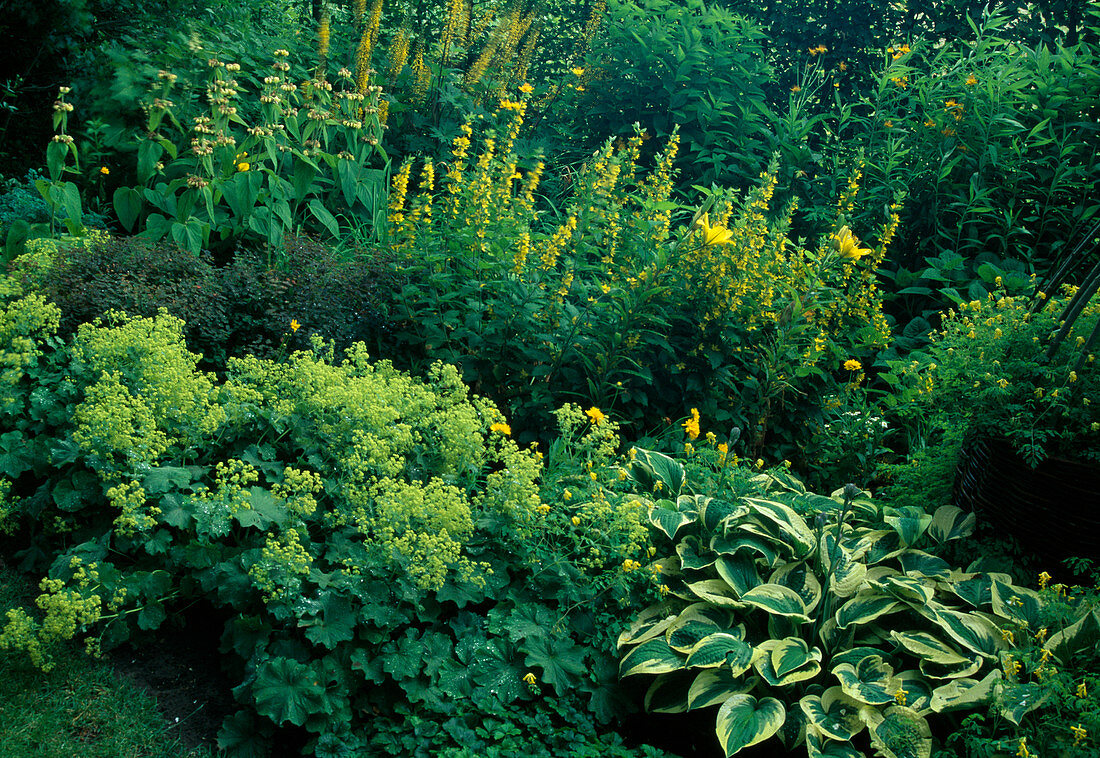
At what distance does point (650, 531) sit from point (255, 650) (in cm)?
126

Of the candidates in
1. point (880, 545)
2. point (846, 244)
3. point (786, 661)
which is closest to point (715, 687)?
point (786, 661)

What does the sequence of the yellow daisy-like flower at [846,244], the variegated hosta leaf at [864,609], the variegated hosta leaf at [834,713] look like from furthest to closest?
1. the yellow daisy-like flower at [846,244]
2. the variegated hosta leaf at [864,609]
3. the variegated hosta leaf at [834,713]

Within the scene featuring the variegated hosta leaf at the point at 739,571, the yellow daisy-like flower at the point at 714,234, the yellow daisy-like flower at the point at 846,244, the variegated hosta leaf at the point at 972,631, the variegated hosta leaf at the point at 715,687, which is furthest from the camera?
the yellow daisy-like flower at the point at 846,244

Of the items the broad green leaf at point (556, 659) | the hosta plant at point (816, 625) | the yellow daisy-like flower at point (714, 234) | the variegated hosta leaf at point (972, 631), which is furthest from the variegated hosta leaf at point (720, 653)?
the yellow daisy-like flower at point (714, 234)

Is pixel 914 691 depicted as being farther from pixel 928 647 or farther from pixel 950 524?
pixel 950 524

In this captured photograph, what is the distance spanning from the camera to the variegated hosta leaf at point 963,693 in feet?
6.91

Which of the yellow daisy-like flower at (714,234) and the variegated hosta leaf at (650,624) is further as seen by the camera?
the yellow daisy-like flower at (714,234)

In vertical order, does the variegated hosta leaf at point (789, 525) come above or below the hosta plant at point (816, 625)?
above

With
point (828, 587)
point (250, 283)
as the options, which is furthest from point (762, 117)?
point (828, 587)

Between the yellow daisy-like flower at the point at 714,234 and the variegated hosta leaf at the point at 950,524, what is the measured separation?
51.9 inches

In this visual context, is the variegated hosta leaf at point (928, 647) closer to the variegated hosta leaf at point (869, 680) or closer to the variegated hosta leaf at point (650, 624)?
the variegated hosta leaf at point (869, 680)

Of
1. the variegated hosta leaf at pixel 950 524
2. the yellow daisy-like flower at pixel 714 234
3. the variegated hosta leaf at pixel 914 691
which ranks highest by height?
the yellow daisy-like flower at pixel 714 234

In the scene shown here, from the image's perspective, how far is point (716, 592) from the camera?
2.52m

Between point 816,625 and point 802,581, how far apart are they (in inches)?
6.0
